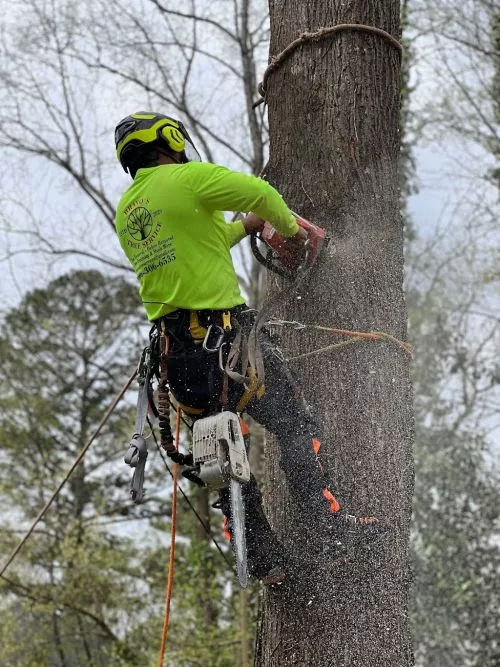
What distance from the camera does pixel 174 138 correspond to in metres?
3.05

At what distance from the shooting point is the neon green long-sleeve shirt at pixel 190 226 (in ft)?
9.29

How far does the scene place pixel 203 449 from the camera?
276 cm

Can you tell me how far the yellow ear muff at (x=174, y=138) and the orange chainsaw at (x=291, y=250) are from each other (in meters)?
0.48

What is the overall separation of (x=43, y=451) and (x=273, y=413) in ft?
45.0

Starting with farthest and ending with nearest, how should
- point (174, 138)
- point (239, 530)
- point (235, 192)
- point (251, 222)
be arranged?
point (251, 222), point (174, 138), point (235, 192), point (239, 530)

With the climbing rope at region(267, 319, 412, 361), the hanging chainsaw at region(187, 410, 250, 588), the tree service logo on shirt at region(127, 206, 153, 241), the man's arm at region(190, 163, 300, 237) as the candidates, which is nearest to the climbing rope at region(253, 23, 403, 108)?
the man's arm at region(190, 163, 300, 237)

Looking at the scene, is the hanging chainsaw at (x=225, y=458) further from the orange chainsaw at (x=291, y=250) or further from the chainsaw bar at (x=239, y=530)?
the orange chainsaw at (x=291, y=250)

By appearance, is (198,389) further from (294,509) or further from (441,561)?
(441,561)

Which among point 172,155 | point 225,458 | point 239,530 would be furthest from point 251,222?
point 239,530

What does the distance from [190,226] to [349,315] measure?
0.67m

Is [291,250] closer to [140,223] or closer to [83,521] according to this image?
[140,223]

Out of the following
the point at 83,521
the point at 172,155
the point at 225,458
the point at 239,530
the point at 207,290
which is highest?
the point at 83,521

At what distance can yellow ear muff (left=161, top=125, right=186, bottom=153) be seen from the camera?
3.03 metres

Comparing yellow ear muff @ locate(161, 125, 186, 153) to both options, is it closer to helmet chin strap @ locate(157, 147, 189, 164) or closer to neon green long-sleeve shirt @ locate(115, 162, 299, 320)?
helmet chin strap @ locate(157, 147, 189, 164)
